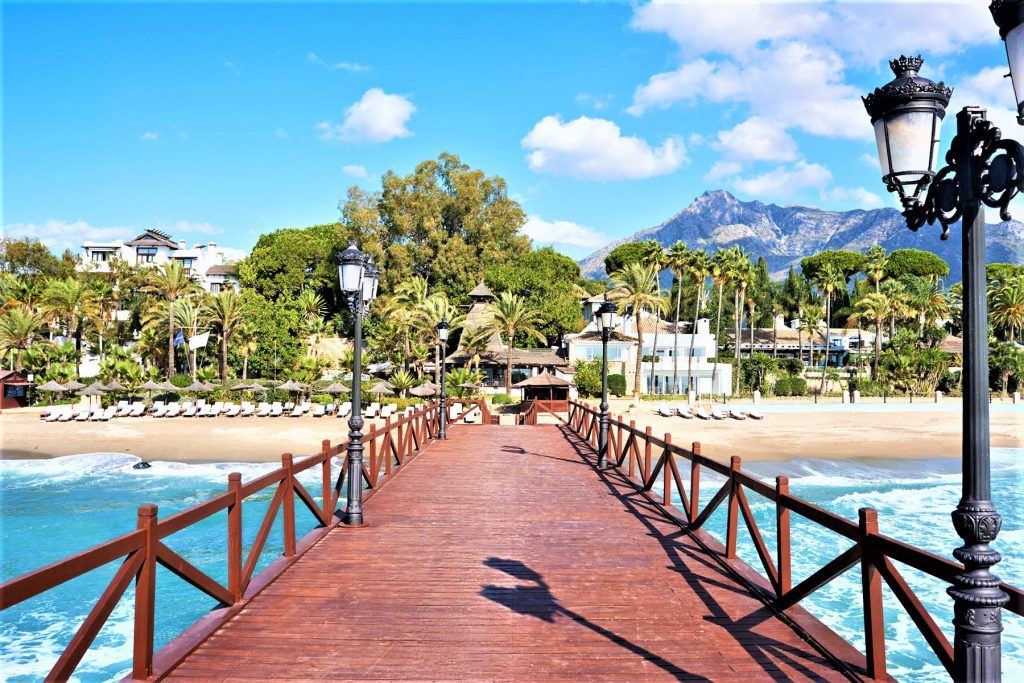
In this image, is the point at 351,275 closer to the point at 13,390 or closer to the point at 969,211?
the point at 969,211

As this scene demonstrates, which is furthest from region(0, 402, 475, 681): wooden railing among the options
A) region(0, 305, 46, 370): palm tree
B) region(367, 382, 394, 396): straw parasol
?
region(0, 305, 46, 370): palm tree

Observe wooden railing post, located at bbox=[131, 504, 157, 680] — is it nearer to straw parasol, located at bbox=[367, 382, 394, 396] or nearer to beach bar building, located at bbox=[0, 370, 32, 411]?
straw parasol, located at bbox=[367, 382, 394, 396]

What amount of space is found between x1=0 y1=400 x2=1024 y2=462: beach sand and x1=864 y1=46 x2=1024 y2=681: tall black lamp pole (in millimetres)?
26614

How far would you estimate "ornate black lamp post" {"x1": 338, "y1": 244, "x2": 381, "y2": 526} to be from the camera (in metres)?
8.92

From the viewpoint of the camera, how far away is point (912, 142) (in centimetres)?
393

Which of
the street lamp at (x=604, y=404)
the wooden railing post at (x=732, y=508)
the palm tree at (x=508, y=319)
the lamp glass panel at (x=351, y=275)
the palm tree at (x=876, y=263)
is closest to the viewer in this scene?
the wooden railing post at (x=732, y=508)

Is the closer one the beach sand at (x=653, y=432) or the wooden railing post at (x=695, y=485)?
the wooden railing post at (x=695, y=485)

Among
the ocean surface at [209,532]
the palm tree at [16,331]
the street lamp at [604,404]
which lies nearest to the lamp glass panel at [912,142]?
the ocean surface at [209,532]

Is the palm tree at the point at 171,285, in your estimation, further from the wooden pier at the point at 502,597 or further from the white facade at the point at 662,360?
the wooden pier at the point at 502,597

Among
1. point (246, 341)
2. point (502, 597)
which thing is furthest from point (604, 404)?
point (246, 341)

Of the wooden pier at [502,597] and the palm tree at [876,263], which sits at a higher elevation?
the palm tree at [876,263]

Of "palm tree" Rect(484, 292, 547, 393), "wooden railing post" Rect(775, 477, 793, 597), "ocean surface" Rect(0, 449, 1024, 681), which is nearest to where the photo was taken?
"wooden railing post" Rect(775, 477, 793, 597)

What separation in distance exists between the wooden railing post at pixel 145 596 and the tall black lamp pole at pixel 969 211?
4.57m

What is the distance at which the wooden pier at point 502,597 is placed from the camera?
14.5 feet
